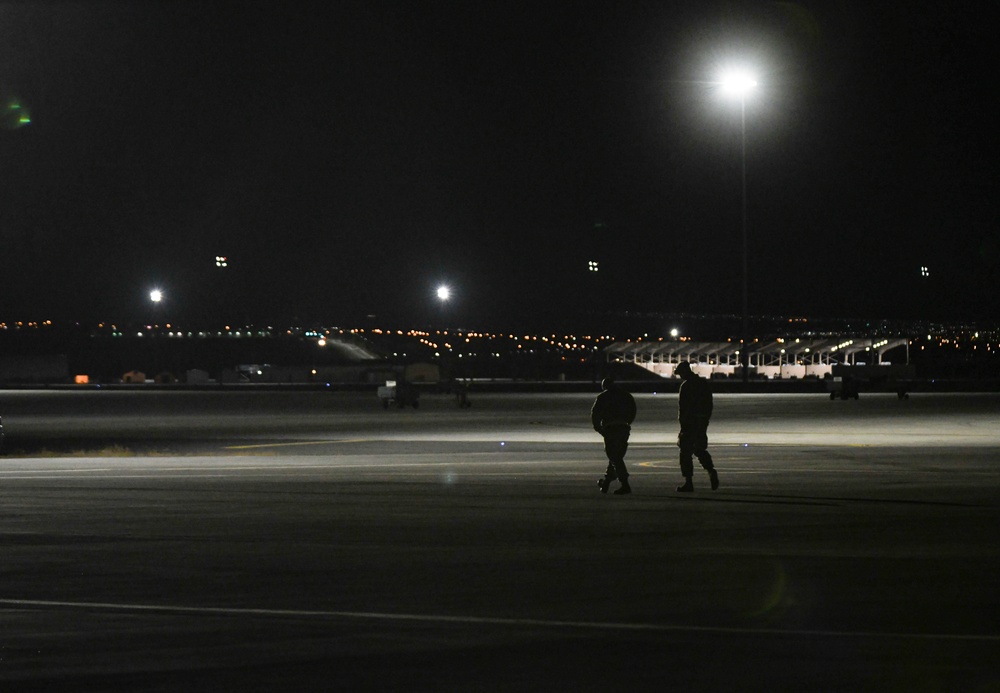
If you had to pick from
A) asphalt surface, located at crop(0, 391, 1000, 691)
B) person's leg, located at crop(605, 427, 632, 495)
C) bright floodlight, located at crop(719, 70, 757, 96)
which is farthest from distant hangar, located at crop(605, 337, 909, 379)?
person's leg, located at crop(605, 427, 632, 495)

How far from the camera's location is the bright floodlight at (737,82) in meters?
49.8

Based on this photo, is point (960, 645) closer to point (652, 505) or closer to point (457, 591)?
point (457, 591)

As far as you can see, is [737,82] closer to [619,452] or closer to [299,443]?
[299,443]

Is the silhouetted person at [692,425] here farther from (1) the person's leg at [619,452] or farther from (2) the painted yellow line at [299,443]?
(2) the painted yellow line at [299,443]

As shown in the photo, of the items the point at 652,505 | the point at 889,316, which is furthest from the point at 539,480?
the point at 889,316

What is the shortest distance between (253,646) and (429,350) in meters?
134

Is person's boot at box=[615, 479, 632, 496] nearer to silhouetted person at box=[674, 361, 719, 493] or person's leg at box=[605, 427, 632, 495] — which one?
person's leg at box=[605, 427, 632, 495]

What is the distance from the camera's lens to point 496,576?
1130 centimetres

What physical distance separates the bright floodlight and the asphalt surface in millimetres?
27013

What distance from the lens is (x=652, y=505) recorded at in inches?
672

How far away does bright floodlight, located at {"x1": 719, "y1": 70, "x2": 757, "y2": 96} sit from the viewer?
49750mm

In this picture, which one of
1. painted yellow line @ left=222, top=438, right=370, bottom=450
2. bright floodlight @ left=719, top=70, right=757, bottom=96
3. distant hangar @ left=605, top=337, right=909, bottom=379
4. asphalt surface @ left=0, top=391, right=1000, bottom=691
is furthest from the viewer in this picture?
distant hangar @ left=605, top=337, right=909, bottom=379

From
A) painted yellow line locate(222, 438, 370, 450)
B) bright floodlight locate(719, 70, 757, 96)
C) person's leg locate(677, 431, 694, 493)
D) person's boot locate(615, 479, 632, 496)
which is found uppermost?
bright floodlight locate(719, 70, 757, 96)

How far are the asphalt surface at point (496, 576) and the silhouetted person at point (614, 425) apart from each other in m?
0.57
